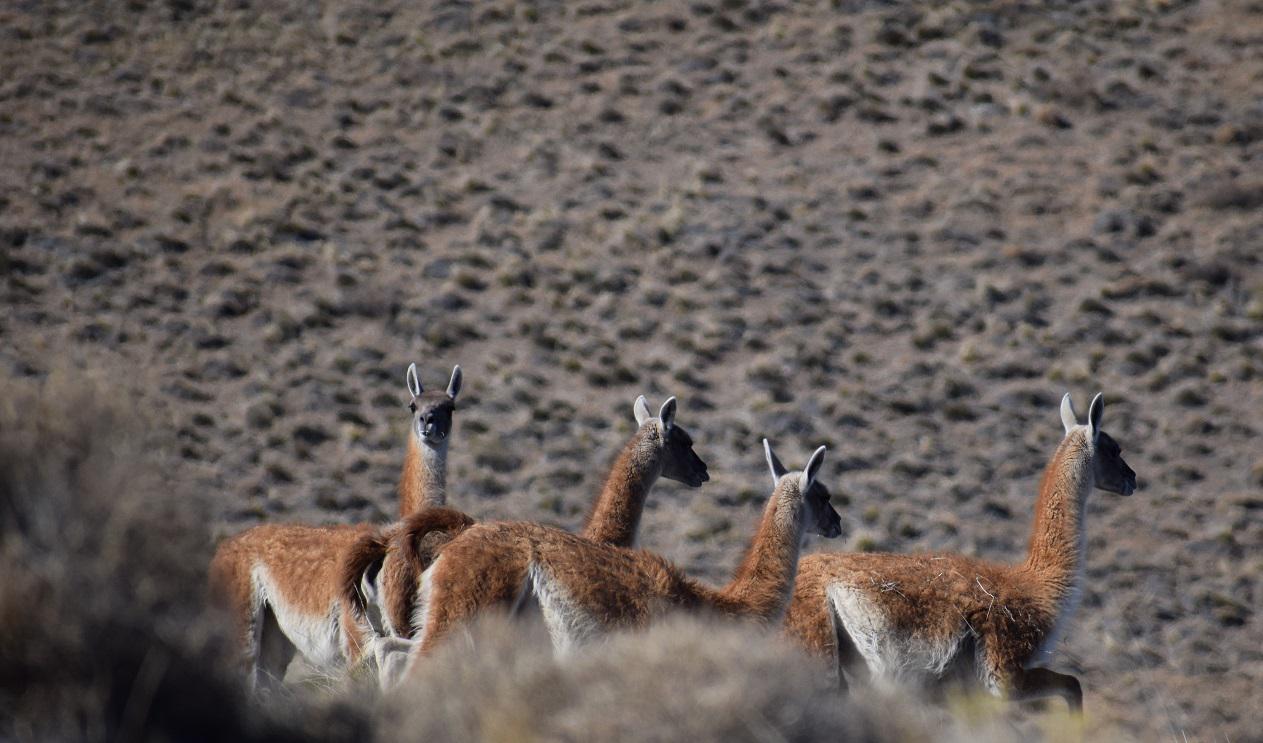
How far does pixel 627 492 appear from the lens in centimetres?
888

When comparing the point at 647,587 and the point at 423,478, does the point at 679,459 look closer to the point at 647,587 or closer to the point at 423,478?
the point at 423,478

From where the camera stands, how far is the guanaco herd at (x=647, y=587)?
6754 mm

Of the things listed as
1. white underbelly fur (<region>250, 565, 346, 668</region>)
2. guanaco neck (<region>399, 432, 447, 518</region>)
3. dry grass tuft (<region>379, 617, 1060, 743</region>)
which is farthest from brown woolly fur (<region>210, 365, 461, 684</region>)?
dry grass tuft (<region>379, 617, 1060, 743</region>)

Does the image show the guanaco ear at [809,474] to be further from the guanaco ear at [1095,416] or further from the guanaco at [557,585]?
the guanaco ear at [1095,416]

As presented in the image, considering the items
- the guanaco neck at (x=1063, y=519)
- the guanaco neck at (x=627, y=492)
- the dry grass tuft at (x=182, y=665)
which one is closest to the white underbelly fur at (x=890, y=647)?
the guanaco neck at (x=1063, y=519)

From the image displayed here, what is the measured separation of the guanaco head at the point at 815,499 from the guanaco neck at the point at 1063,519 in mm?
1146

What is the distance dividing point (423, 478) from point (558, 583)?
3.33 metres

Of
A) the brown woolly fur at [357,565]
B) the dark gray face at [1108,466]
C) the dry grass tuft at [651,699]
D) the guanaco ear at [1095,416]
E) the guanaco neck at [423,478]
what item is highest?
the dry grass tuft at [651,699]

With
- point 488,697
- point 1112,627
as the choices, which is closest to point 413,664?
point 488,697

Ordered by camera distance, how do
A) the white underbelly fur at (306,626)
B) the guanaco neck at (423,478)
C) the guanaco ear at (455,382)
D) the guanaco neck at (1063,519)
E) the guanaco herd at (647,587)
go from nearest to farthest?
the guanaco herd at (647,587) → the white underbelly fur at (306,626) → the guanaco neck at (1063,519) → the guanaco neck at (423,478) → the guanaco ear at (455,382)

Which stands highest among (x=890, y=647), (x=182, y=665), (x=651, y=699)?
(x=182, y=665)

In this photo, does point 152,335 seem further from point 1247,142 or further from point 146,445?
point 1247,142

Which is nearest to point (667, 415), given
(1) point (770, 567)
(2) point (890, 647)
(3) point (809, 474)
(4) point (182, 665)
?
(3) point (809, 474)

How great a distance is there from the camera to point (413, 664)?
6418mm
